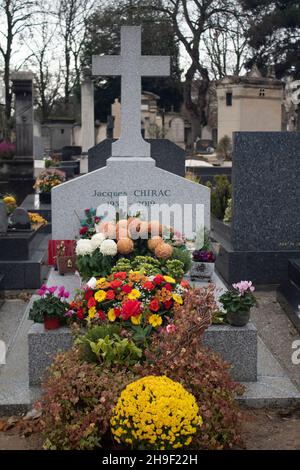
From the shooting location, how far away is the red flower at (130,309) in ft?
15.0

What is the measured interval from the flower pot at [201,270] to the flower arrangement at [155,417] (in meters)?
2.93

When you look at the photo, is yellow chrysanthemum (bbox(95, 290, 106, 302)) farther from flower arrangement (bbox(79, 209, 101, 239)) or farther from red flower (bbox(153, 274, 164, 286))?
flower arrangement (bbox(79, 209, 101, 239))

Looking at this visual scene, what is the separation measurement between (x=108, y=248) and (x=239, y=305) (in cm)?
149

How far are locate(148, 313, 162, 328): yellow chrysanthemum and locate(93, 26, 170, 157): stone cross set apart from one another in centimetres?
370

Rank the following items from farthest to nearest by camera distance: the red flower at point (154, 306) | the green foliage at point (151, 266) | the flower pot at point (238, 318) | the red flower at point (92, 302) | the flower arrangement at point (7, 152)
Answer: the flower arrangement at point (7, 152), the green foliage at point (151, 266), the flower pot at point (238, 318), the red flower at point (92, 302), the red flower at point (154, 306)

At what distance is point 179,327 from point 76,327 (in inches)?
33.1

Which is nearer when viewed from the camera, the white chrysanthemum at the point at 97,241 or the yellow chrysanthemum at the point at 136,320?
the yellow chrysanthemum at the point at 136,320

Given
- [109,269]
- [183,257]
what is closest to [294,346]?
[183,257]

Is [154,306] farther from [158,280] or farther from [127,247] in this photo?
[127,247]

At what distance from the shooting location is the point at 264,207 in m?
8.02

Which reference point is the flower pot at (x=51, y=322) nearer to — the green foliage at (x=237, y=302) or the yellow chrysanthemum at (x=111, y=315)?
the yellow chrysanthemum at (x=111, y=315)

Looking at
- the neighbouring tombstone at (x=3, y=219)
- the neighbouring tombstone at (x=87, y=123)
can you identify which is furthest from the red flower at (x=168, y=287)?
the neighbouring tombstone at (x=87, y=123)

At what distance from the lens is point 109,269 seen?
19.2 ft

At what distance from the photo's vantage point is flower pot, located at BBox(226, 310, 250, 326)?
4887 mm
